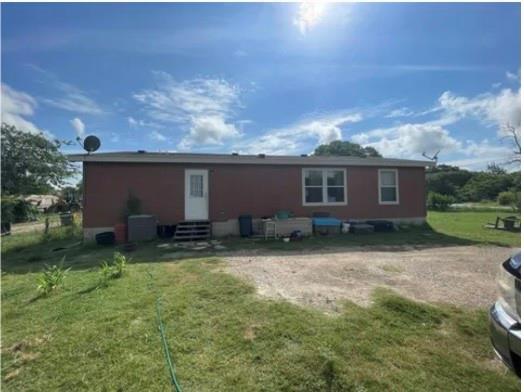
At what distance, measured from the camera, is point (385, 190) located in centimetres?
1170

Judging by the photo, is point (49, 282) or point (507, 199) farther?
point (507, 199)

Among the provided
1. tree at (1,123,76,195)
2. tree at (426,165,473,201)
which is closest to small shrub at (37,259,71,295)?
tree at (1,123,76,195)

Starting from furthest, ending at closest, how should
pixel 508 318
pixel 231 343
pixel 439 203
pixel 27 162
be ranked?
pixel 439 203
pixel 27 162
pixel 231 343
pixel 508 318

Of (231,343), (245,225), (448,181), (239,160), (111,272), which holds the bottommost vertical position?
(231,343)

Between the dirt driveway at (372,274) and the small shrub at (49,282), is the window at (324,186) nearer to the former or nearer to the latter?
the dirt driveway at (372,274)

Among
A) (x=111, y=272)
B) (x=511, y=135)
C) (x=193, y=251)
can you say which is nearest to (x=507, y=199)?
(x=511, y=135)

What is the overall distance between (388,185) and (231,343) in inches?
434

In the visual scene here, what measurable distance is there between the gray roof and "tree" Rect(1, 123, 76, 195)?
15538 mm

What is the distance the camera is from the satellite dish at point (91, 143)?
9078 millimetres

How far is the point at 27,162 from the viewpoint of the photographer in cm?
1961

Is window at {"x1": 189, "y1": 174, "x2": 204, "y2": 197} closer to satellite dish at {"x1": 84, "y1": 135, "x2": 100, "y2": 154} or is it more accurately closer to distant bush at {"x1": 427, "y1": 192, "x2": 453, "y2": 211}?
satellite dish at {"x1": 84, "y1": 135, "x2": 100, "y2": 154}

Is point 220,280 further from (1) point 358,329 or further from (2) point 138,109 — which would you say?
(2) point 138,109

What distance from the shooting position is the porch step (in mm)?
9070

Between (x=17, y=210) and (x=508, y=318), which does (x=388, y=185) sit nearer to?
(x=508, y=318)
